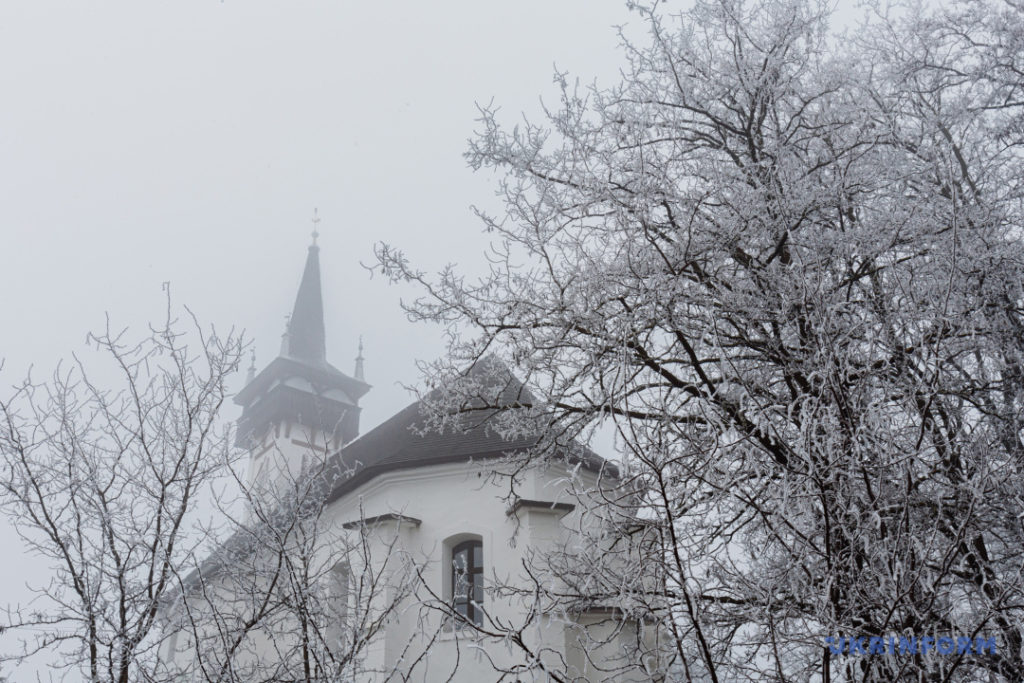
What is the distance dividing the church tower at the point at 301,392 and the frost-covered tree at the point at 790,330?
27454mm

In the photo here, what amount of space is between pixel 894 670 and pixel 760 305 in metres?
2.57

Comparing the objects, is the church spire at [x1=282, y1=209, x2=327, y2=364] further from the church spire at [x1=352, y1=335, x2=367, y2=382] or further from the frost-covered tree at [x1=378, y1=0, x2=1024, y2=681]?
the frost-covered tree at [x1=378, y1=0, x2=1024, y2=681]

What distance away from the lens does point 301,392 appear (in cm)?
3744

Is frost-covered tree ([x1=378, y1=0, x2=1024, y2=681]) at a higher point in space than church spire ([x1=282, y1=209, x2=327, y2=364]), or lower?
lower

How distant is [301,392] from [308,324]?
22.3ft

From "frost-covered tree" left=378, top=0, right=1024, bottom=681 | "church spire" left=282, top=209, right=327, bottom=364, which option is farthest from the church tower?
"frost-covered tree" left=378, top=0, right=1024, bottom=681

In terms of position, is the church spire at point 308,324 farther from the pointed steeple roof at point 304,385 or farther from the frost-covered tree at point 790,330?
the frost-covered tree at point 790,330

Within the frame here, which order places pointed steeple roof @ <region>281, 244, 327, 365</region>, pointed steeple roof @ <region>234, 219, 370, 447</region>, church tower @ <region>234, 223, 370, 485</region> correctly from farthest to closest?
pointed steeple roof @ <region>281, 244, 327, 365</region>, pointed steeple roof @ <region>234, 219, 370, 447</region>, church tower @ <region>234, 223, 370, 485</region>

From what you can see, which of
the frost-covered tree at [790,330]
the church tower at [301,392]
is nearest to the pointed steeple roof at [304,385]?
the church tower at [301,392]

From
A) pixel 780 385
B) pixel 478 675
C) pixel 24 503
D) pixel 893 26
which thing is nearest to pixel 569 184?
pixel 780 385

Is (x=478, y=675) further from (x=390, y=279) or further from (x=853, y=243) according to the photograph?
(x=853, y=243)

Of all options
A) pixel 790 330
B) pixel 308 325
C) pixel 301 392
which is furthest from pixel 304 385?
pixel 790 330

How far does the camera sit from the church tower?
34.0 meters

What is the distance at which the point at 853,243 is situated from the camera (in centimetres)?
481
